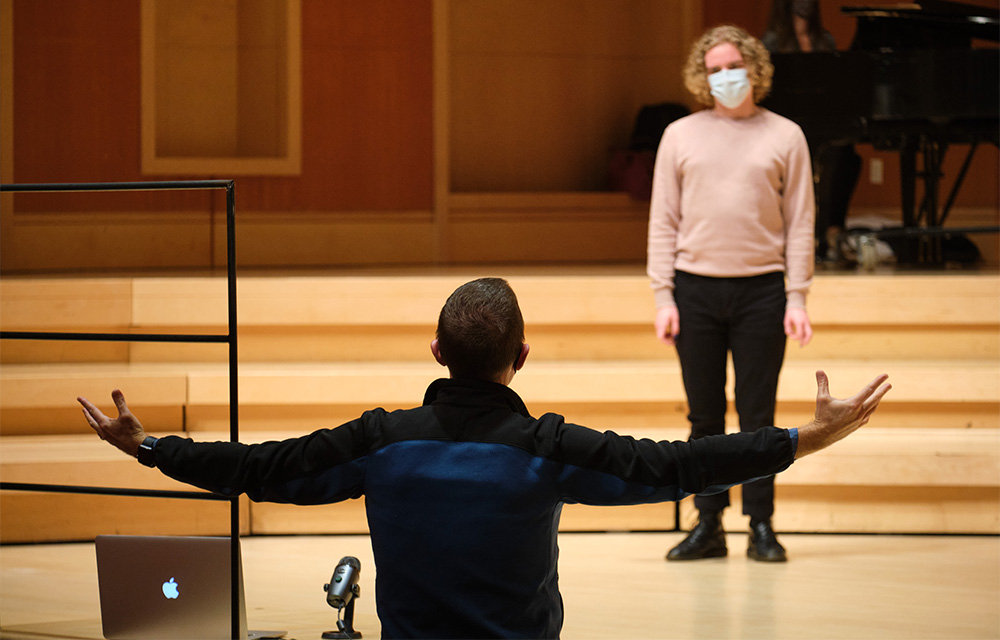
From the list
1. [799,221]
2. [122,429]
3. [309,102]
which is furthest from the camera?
[309,102]

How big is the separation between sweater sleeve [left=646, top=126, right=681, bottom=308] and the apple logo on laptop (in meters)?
1.44

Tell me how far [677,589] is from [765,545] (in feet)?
1.16

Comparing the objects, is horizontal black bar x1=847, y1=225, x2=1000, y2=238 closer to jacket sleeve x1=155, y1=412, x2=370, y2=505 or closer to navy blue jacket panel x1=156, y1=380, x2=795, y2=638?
navy blue jacket panel x1=156, y1=380, x2=795, y2=638

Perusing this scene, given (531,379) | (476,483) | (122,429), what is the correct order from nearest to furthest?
1. (476,483)
2. (122,429)
3. (531,379)

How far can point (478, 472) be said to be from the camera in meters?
1.28

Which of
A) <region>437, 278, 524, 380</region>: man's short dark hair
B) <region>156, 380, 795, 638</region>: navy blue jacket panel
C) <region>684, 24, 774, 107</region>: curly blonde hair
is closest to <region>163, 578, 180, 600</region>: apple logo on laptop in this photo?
<region>156, 380, 795, 638</region>: navy blue jacket panel

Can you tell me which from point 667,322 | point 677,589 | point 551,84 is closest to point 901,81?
point 551,84

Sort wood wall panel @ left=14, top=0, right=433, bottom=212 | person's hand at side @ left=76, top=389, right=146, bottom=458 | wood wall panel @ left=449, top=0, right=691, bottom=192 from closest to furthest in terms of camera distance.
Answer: person's hand at side @ left=76, top=389, right=146, bottom=458 < wood wall panel @ left=14, top=0, right=433, bottom=212 < wood wall panel @ left=449, top=0, right=691, bottom=192

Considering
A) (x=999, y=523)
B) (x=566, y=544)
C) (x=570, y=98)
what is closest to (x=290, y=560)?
(x=566, y=544)

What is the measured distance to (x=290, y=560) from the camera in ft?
9.82

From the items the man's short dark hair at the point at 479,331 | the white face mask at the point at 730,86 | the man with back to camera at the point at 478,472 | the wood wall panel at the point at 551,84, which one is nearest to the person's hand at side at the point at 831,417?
the man with back to camera at the point at 478,472

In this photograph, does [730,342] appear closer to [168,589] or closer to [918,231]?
[168,589]

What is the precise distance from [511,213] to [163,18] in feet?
6.71

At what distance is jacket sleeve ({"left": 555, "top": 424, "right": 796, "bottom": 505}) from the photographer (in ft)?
4.35
